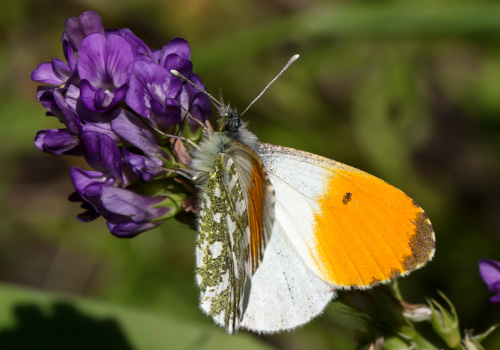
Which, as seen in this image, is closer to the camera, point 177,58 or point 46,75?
point 177,58

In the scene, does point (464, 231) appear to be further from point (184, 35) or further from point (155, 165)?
point (155, 165)

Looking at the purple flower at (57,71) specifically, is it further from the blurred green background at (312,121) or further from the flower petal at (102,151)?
the blurred green background at (312,121)

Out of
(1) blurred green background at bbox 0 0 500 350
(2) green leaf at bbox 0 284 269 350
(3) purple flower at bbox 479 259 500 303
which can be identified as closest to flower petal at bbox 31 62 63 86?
(2) green leaf at bbox 0 284 269 350

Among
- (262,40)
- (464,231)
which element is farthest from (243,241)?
(464,231)

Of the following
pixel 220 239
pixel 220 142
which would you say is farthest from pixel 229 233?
pixel 220 142

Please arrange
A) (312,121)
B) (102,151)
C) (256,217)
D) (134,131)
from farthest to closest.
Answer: (312,121) < (134,131) < (102,151) < (256,217)

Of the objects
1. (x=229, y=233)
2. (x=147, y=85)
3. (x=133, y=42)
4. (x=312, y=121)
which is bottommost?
(x=312, y=121)

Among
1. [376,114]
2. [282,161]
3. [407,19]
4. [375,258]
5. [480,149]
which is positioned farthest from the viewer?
[480,149]

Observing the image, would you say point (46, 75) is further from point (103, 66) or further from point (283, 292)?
point (283, 292)
